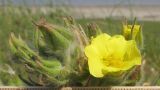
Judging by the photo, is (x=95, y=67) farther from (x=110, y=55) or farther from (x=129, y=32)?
(x=129, y=32)

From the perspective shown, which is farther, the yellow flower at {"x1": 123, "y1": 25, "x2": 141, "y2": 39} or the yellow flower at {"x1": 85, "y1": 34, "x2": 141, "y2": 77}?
the yellow flower at {"x1": 123, "y1": 25, "x2": 141, "y2": 39}

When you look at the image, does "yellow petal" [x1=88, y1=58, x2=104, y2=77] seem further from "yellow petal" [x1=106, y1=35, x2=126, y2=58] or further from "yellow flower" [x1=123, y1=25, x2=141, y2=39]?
"yellow flower" [x1=123, y1=25, x2=141, y2=39]

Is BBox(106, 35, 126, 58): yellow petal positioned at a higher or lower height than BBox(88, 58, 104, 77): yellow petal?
higher

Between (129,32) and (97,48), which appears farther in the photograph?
(129,32)

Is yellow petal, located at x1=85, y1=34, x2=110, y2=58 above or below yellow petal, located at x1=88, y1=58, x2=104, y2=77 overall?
above

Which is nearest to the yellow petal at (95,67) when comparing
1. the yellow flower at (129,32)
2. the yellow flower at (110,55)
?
the yellow flower at (110,55)

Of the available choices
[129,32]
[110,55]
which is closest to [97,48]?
[110,55]

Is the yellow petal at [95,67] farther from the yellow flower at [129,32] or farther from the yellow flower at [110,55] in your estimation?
the yellow flower at [129,32]

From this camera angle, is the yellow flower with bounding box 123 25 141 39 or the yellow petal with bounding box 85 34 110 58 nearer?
the yellow petal with bounding box 85 34 110 58

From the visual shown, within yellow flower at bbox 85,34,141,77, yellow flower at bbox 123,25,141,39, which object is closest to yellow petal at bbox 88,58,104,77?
yellow flower at bbox 85,34,141,77

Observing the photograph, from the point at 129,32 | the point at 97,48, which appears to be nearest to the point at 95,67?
the point at 97,48
